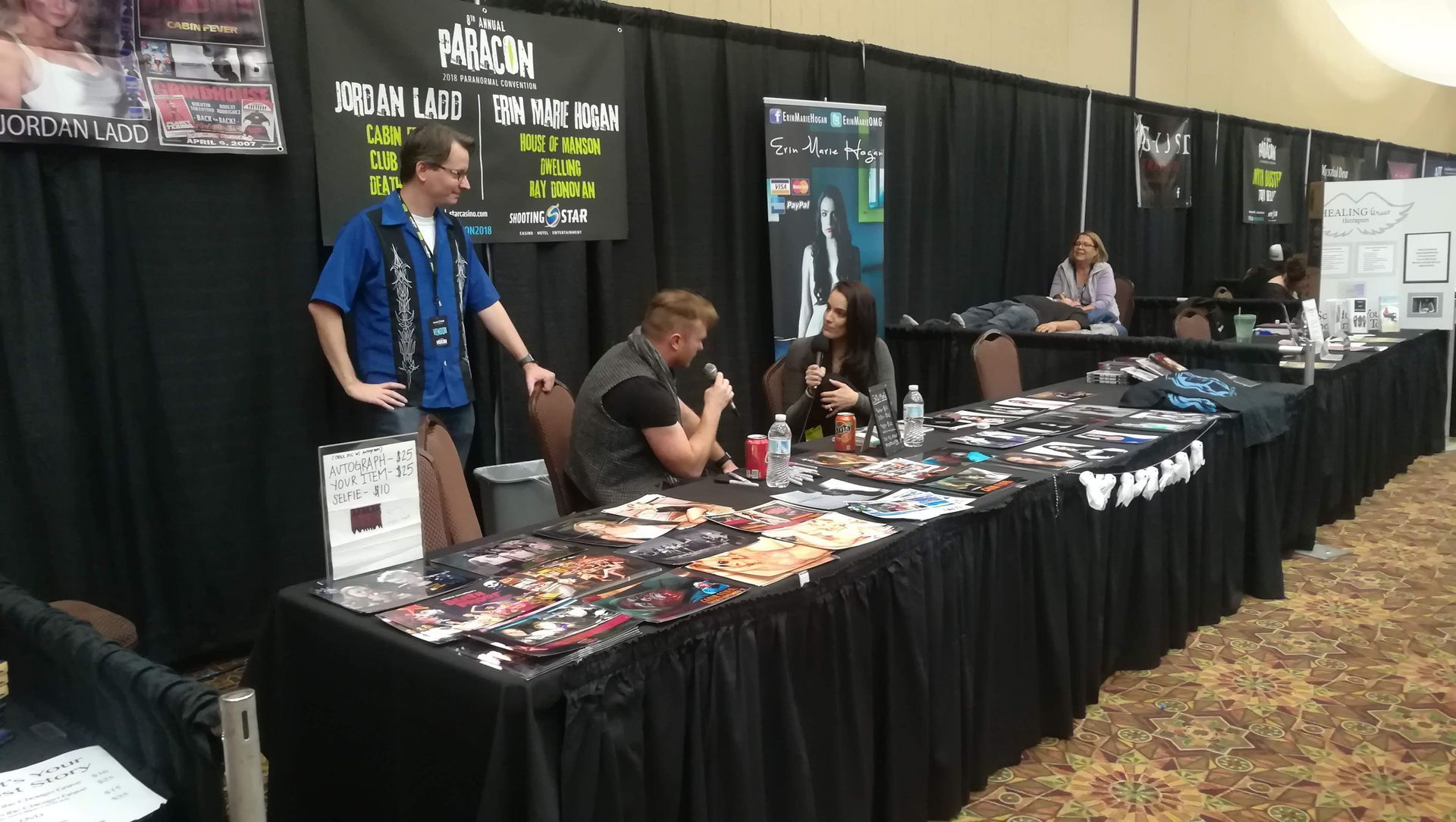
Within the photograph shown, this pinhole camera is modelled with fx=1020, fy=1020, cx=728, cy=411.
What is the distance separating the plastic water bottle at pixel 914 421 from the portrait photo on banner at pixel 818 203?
210cm

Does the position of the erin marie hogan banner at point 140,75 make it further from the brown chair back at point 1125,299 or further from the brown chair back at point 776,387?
the brown chair back at point 1125,299

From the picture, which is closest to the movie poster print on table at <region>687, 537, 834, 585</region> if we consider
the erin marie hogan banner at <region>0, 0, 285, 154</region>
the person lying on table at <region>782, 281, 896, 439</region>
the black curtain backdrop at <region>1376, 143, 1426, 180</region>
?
the person lying on table at <region>782, 281, 896, 439</region>

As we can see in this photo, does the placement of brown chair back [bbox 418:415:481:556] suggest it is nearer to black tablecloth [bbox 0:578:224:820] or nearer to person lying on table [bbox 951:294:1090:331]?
black tablecloth [bbox 0:578:224:820]

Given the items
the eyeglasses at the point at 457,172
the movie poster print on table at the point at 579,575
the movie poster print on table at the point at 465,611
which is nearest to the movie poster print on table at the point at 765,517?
the movie poster print on table at the point at 579,575

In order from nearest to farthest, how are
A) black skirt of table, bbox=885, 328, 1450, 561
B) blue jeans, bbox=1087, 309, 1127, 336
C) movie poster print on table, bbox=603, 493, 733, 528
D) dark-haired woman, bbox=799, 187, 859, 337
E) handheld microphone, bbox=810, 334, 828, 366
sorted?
movie poster print on table, bbox=603, 493, 733, 528 → handheld microphone, bbox=810, 334, 828, 366 → black skirt of table, bbox=885, 328, 1450, 561 → dark-haired woman, bbox=799, 187, 859, 337 → blue jeans, bbox=1087, 309, 1127, 336

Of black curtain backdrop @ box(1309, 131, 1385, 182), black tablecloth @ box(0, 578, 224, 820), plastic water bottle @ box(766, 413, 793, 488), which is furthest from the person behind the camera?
black curtain backdrop @ box(1309, 131, 1385, 182)

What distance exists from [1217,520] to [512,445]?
98.9 inches

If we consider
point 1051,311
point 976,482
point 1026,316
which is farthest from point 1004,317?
point 976,482

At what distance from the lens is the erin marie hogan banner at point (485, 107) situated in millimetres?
3287

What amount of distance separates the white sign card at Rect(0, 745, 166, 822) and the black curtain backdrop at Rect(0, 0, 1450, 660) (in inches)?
70.2

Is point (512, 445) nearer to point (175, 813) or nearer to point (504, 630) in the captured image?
point (504, 630)

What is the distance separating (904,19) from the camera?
19.6ft

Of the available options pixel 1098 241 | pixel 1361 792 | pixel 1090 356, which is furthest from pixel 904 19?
pixel 1361 792

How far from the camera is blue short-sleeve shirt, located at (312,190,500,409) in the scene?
2.83 m
